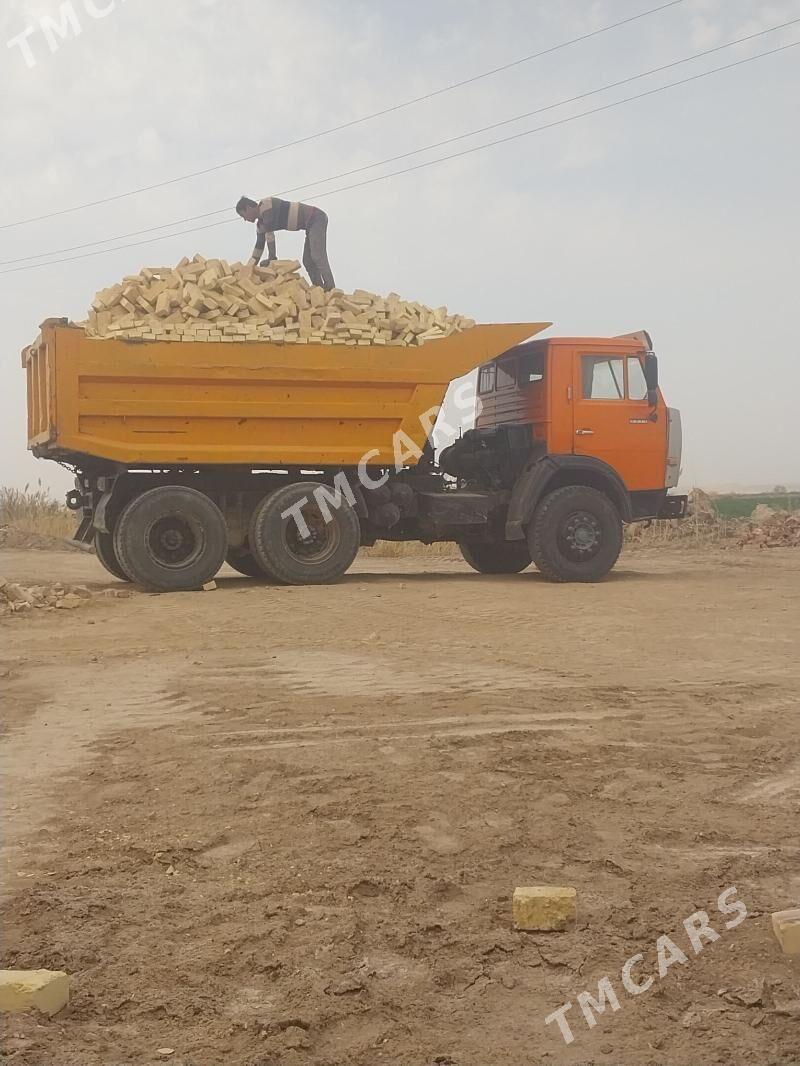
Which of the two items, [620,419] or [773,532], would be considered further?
[773,532]

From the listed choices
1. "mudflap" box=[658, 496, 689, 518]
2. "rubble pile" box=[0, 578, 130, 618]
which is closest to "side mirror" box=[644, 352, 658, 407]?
"mudflap" box=[658, 496, 689, 518]

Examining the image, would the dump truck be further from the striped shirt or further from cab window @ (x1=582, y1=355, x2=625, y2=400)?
the striped shirt

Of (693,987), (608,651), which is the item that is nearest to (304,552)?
(608,651)

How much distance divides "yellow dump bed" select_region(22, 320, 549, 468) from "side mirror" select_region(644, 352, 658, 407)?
140 centimetres

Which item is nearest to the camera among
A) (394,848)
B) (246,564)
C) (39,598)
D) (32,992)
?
(32,992)

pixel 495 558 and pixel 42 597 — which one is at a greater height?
pixel 495 558

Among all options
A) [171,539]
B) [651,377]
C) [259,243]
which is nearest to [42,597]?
[171,539]

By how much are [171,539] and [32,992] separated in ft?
31.8

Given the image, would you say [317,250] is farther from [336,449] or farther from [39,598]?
[39,598]

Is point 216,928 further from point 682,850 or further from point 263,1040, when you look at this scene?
point 682,850

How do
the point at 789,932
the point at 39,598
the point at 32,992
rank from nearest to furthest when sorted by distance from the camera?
the point at 32,992
the point at 789,932
the point at 39,598

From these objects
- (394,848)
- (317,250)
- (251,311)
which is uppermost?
(317,250)

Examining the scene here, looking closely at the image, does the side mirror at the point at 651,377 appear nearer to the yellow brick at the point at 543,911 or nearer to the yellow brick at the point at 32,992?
the yellow brick at the point at 543,911

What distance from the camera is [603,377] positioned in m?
13.8
